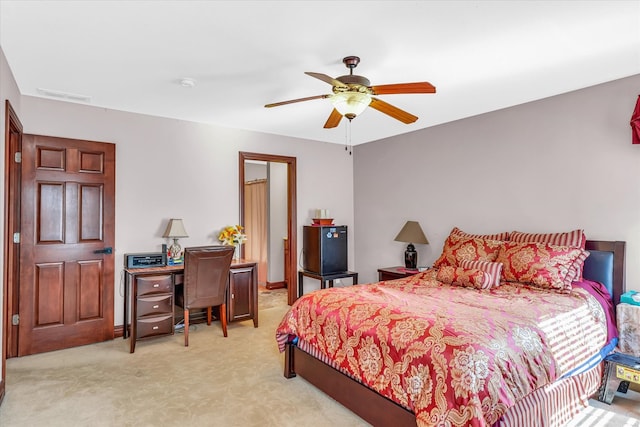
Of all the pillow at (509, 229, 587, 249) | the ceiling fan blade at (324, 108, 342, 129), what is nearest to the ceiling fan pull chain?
the ceiling fan blade at (324, 108, 342, 129)

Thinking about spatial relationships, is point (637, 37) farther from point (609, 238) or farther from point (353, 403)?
point (353, 403)

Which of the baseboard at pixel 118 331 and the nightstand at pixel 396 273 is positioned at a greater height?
the nightstand at pixel 396 273

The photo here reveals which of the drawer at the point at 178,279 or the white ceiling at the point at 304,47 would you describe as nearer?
the white ceiling at the point at 304,47

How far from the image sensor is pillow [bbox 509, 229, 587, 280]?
122 inches

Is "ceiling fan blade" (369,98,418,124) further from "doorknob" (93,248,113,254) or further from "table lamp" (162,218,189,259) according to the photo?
"doorknob" (93,248,113,254)

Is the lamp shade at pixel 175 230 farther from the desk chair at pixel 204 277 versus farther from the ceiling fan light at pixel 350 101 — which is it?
the ceiling fan light at pixel 350 101

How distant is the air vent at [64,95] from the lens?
3.42m

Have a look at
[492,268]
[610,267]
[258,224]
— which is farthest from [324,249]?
[610,267]

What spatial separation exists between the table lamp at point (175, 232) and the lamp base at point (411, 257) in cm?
273

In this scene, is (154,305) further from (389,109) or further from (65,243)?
(389,109)

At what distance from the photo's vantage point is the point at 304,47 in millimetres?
2521

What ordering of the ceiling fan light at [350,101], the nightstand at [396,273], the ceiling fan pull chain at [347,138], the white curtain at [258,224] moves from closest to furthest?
the ceiling fan light at [350,101]
the nightstand at [396,273]
the ceiling fan pull chain at [347,138]
the white curtain at [258,224]

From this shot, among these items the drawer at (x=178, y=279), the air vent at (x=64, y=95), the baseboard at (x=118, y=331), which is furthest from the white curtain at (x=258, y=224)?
the air vent at (x=64, y=95)

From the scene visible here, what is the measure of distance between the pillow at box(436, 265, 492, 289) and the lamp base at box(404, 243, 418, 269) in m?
1.22
